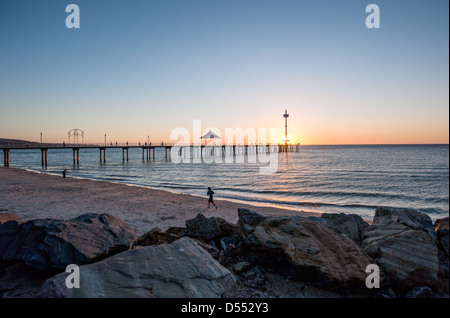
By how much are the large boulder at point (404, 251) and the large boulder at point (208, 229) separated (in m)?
3.72

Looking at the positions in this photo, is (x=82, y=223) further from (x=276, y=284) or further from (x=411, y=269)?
(x=411, y=269)

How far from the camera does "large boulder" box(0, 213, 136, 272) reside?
4906mm

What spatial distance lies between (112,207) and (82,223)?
11.7m

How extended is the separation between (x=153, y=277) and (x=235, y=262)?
6.75 ft

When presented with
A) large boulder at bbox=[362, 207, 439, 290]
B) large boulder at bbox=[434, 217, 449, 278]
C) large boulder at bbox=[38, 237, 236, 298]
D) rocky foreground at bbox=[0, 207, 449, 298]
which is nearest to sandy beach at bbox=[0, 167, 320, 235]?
rocky foreground at bbox=[0, 207, 449, 298]

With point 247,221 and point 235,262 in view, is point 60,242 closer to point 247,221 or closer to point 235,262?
point 235,262

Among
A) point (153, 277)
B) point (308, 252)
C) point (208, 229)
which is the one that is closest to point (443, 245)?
point (308, 252)

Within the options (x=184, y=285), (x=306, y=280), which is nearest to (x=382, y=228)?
(x=306, y=280)

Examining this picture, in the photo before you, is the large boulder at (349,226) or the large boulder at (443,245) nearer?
the large boulder at (443,245)

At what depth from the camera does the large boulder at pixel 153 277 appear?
3787 millimetres

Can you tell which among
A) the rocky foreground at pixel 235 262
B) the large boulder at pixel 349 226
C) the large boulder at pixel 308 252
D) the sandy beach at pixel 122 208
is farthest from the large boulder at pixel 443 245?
the sandy beach at pixel 122 208

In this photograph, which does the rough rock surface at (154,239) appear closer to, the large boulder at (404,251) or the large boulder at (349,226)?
the large boulder at (349,226)

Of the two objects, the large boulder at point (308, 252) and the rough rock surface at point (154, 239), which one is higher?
the large boulder at point (308, 252)

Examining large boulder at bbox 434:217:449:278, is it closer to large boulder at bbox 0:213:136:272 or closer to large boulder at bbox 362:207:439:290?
large boulder at bbox 362:207:439:290
